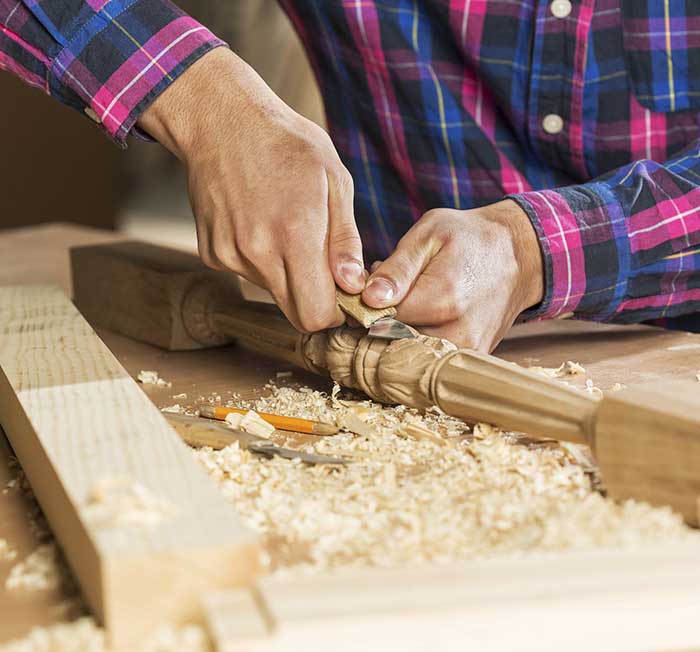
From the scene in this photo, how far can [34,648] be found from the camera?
0.71 metres

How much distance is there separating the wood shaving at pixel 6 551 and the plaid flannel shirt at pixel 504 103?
29.5 inches

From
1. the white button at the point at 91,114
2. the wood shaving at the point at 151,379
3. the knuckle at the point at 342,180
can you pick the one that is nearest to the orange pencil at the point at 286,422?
the wood shaving at the point at 151,379

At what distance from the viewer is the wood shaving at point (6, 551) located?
88cm

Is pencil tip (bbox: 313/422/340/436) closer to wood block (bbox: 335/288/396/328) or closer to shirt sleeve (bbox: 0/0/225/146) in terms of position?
wood block (bbox: 335/288/396/328)

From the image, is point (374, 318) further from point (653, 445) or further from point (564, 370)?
point (653, 445)

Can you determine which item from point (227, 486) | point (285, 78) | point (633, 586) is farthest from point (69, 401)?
point (285, 78)

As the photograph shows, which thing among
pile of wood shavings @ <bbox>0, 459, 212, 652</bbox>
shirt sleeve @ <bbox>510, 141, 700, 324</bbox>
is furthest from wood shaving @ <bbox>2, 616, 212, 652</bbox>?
shirt sleeve @ <bbox>510, 141, 700, 324</bbox>

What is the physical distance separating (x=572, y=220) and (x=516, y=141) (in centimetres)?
48

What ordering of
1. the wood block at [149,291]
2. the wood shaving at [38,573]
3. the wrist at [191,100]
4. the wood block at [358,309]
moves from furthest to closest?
1. the wood block at [149,291]
2. the wrist at [191,100]
3. the wood block at [358,309]
4. the wood shaving at [38,573]

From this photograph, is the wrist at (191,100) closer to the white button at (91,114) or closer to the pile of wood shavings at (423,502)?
the white button at (91,114)

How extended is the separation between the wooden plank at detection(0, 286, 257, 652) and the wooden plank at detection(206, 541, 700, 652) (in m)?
0.04

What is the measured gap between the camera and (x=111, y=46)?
1.43 meters

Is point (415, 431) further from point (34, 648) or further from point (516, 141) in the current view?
point (516, 141)

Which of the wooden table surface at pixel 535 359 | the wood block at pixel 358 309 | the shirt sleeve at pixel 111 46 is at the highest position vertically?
the shirt sleeve at pixel 111 46
